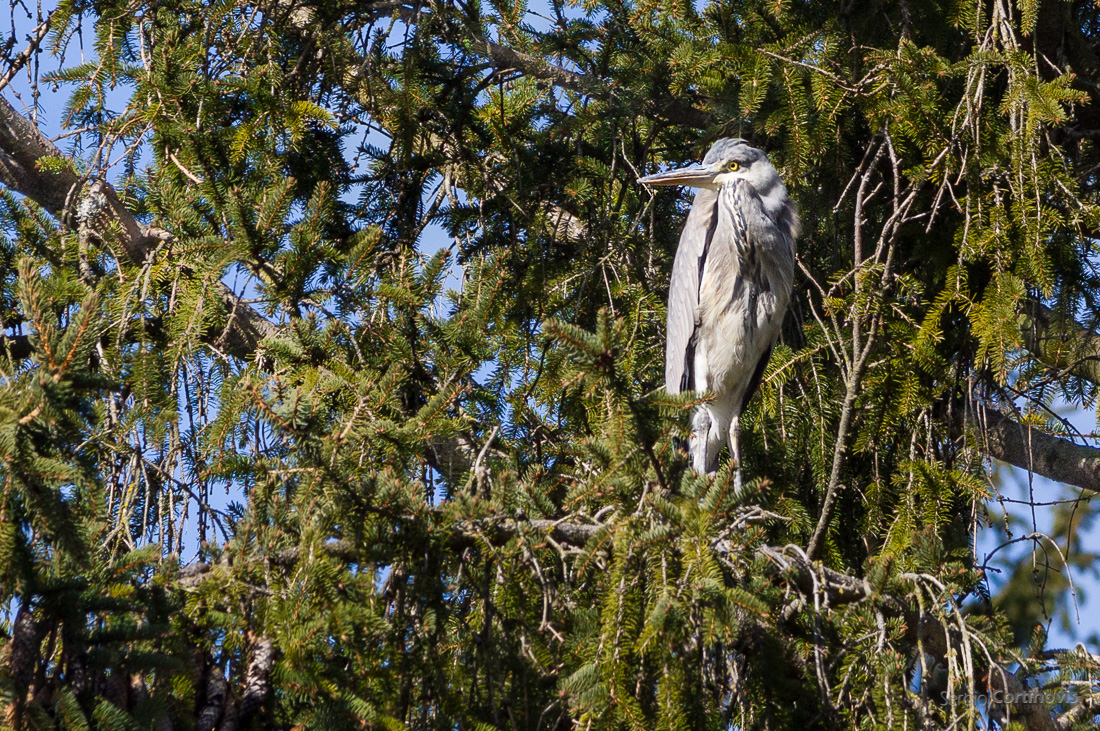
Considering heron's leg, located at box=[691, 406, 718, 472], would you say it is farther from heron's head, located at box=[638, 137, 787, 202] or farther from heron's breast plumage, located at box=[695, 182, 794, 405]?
heron's head, located at box=[638, 137, 787, 202]

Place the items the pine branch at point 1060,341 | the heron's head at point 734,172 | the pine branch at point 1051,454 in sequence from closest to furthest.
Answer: the pine branch at point 1060,341 < the pine branch at point 1051,454 < the heron's head at point 734,172

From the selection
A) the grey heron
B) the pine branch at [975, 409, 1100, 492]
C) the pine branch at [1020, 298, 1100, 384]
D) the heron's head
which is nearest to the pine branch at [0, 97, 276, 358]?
the grey heron

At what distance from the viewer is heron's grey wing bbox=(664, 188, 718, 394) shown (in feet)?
14.2

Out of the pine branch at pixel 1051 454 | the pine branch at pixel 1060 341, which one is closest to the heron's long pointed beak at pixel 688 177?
the pine branch at pixel 1060 341

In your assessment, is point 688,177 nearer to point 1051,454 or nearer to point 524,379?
point 524,379

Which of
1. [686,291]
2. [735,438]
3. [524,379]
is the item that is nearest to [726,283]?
[686,291]

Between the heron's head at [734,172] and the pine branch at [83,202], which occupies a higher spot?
the heron's head at [734,172]

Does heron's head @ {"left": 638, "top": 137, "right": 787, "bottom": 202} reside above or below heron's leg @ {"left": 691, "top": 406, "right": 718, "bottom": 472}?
above

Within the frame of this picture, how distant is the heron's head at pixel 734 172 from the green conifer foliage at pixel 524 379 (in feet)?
0.54

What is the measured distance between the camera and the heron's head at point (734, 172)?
14.4 feet

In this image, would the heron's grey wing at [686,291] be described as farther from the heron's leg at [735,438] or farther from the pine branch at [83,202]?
the pine branch at [83,202]

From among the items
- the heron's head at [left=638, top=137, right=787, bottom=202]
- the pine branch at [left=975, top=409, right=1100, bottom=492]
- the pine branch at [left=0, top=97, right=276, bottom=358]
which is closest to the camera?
→ the pine branch at [left=0, top=97, right=276, bottom=358]

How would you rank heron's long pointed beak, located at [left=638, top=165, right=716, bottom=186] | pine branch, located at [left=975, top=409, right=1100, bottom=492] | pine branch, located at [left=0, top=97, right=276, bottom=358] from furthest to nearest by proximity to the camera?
1. heron's long pointed beak, located at [left=638, top=165, right=716, bottom=186]
2. pine branch, located at [left=975, top=409, right=1100, bottom=492]
3. pine branch, located at [left=0, top=97, right=276, bottom=358]

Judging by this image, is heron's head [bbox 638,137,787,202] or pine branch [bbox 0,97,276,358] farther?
heron's head [bbox 638,137,787,202]
